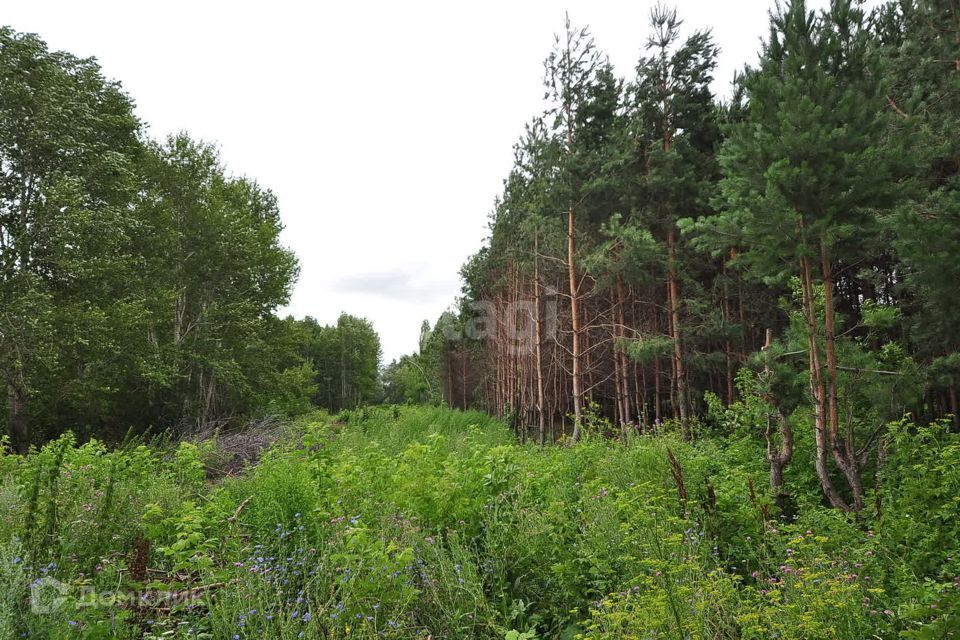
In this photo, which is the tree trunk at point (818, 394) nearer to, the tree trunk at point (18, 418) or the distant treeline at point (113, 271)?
the distant treeline at point (113, 271)

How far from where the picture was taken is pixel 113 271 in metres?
13.5

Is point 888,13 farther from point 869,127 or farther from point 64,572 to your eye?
point 64,572

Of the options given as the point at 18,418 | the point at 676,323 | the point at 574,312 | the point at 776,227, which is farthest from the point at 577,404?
the point at 18,418

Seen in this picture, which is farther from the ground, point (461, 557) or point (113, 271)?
point (113, 271)

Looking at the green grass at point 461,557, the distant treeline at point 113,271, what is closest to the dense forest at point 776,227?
the green grass at point 461,557

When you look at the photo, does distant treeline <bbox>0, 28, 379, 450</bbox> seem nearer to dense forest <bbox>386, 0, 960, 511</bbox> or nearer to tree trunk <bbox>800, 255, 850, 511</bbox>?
dense forest <bbox>386, 0, 960, 511</bbox>

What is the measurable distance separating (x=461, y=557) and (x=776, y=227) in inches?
205

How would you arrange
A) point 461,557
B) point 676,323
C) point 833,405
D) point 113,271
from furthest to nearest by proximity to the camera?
point 113,271 → point 676,323 → point 833,405 → point 461,557

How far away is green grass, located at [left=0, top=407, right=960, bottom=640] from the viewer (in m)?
2.48

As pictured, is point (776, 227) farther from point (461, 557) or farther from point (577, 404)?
point (577, 404)

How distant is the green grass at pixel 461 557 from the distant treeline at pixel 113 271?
30.2 feet

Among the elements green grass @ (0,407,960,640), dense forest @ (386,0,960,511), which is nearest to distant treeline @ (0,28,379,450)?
green grass @ (0,407,960,640)

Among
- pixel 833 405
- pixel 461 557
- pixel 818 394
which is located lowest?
pixel 461 557

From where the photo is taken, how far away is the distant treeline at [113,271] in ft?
40.1
